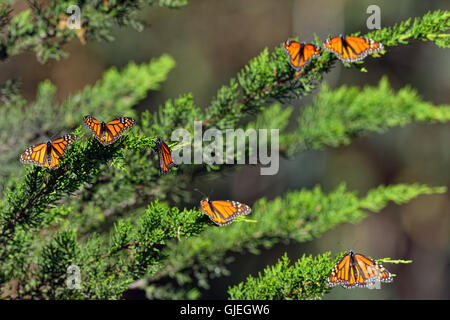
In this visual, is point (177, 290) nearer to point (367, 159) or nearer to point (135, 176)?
point (135, 176)

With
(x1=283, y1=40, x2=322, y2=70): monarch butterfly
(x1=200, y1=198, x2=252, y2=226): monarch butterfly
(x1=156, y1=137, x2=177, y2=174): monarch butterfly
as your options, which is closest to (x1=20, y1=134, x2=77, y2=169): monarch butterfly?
(x1=156, y1=137, x2=177, y2=174): monarch butterfly

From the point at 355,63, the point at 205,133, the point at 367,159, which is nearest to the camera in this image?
the point at 355,63

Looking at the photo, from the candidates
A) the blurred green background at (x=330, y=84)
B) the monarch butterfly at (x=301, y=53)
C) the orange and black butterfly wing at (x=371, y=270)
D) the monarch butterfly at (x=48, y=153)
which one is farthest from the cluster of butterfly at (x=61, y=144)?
the blurred green background at (x=330, y=84)

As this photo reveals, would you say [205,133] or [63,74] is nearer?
[205,133]

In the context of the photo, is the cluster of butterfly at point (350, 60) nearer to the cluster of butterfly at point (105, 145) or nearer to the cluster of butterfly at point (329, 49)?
the cluster of butterfly at point (329, 49)

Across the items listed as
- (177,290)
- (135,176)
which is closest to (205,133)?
(135,176)

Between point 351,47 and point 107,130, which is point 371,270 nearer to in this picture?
point 351,47

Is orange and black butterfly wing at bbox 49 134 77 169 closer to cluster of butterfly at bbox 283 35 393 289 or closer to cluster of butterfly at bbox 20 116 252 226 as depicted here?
cluster of butterfly at bbox 20 116 252 226
